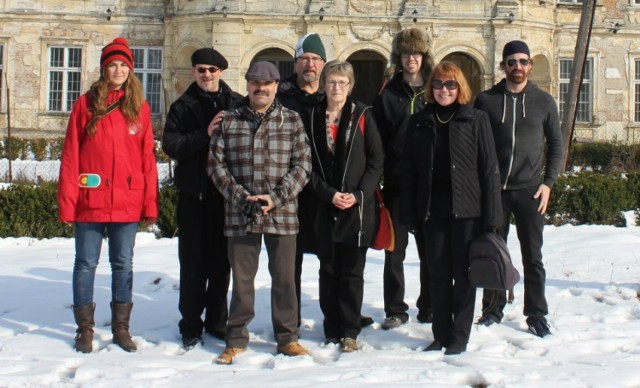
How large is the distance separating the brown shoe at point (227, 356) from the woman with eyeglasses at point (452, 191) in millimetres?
1325

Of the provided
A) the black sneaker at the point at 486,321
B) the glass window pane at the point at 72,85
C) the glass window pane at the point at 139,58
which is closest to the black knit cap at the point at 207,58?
the black sneaker at the point at 486,321

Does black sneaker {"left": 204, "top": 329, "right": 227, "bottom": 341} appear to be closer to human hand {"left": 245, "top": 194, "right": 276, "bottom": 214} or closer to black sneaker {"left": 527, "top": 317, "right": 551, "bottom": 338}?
human hand {"left": 245, "top": 194, "right": 276, "bottom": 214}

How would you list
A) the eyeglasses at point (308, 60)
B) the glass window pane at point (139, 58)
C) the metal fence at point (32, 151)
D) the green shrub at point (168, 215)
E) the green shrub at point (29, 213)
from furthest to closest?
the glass window pane at point (139, 58) → the metal fence at point (32, 151) → the green shrub at point (168, 215) → the green shrub at point (29, 213) → the eyeglasses at point (308, 60)

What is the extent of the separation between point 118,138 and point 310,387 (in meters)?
2.22

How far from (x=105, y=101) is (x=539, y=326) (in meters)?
3.51

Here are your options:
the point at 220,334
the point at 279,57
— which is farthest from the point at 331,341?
the point at 279,57

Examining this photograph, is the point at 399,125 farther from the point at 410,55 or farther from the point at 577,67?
the point at 577,67

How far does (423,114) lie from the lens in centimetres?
563

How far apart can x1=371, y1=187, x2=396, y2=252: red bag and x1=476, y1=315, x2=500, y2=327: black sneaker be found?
93cm

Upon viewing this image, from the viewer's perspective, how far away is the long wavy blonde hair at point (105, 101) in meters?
5.60

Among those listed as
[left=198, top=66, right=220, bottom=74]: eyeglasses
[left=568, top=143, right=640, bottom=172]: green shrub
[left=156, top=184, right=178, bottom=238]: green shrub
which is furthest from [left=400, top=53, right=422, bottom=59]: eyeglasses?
[left=568, top=143, right=640, bottom=172]: green shrub

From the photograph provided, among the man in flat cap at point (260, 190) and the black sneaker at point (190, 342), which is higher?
the man in flat cap at point (260, 190)

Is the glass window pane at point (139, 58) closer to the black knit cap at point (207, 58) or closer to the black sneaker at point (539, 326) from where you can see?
the black knit cap at point (207, 58)

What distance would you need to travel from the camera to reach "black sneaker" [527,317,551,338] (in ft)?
19.4
